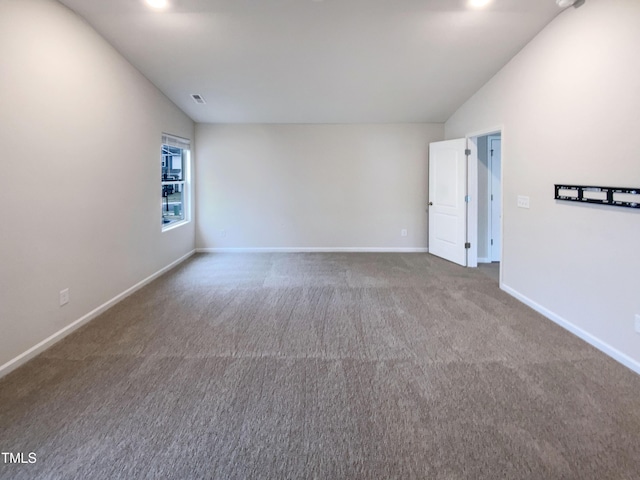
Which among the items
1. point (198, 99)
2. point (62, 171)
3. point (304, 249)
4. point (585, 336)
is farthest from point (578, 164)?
point (198, 99)

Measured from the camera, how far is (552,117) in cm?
332

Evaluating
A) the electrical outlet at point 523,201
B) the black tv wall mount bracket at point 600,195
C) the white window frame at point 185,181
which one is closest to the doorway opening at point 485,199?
the electrical outlet at point 523,201

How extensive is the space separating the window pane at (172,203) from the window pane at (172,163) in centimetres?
15

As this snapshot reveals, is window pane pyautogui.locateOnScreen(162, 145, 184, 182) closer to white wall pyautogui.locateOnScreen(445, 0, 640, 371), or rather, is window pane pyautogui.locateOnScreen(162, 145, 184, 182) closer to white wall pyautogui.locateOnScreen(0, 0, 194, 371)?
white wall pyautogui.locateOnScreen(0, 0, 194, 371)

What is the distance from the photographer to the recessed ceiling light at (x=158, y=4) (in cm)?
306

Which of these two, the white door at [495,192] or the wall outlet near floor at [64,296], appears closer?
the wall outlet near floor at [64,296]

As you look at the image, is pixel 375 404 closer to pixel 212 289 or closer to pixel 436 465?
pixel 436 465

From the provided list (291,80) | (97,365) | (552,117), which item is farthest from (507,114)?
(97,365)

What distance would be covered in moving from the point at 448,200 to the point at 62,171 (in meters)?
5.10

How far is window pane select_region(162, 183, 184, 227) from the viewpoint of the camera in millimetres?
5533

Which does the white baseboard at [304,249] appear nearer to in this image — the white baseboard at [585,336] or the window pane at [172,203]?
the window pane at [172,203]

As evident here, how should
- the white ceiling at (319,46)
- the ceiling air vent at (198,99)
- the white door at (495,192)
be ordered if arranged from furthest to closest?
the white door at (495,192) < the ceiling air vent at (198,99) < the white ceiling at (319,46)

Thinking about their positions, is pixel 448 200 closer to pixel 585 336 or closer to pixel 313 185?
pixel 313 185

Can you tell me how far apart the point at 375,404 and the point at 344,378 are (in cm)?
33
